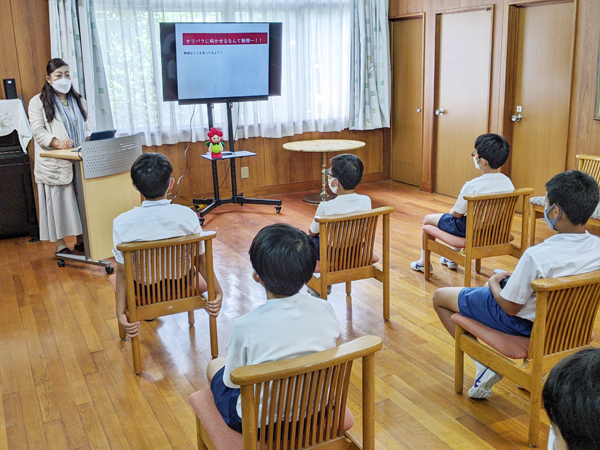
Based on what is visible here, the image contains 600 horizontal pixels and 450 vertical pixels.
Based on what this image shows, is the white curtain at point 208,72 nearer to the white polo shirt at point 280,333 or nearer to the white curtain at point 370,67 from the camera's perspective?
the white curtain at point 370,67

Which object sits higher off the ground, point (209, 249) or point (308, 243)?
point (308, 243)

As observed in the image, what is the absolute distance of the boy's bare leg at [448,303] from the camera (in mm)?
2512

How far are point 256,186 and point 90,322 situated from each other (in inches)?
134

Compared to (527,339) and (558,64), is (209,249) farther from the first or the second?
(558,64)

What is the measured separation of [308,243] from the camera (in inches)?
65.1

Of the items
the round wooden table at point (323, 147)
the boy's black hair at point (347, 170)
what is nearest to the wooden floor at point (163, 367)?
the boy's black hair at point (347, 170)

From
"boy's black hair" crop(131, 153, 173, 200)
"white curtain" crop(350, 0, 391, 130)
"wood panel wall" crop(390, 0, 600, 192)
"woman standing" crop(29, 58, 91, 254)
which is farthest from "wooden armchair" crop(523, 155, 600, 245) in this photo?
"woman standing" crop(29, 58, 91, 254)

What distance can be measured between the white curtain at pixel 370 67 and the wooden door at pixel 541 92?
5.56 ft

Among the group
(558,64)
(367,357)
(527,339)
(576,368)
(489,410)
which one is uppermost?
(558,64)

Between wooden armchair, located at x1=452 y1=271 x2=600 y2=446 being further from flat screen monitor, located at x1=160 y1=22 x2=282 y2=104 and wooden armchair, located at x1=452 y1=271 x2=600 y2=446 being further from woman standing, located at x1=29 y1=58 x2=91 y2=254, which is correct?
flat screen monitor, located at x1=160 y1=22 x2=282 y2=104

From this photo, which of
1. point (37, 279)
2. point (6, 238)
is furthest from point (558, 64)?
point (6, 238)

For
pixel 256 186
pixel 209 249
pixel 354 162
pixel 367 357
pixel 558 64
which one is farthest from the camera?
pixel 256 186

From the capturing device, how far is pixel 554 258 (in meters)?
2.07

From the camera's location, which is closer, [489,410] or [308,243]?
[308,243]
